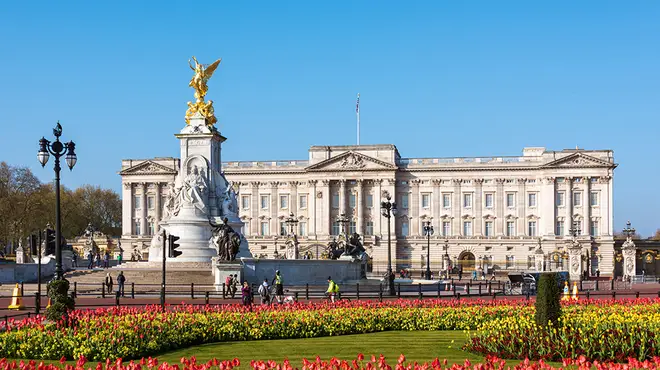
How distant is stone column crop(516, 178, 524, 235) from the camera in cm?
11131

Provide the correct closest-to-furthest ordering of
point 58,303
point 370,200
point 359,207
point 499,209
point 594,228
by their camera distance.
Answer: point 58,303 < point 594,228 < point 499,209 < point 359,207 < point 370,200

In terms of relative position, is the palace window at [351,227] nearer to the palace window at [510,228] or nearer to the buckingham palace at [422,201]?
the buckingham palace at [422,201]

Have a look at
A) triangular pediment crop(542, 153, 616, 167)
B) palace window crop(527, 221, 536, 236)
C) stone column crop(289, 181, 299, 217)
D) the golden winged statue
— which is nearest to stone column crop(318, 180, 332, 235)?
stone column crop(289, 181, 299, 217)

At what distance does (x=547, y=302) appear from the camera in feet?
61.5

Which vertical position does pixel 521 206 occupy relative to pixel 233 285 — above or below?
above

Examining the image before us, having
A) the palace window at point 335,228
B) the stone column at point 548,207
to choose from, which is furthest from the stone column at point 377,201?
the stone column at point 548,207

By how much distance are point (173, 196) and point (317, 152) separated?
2469 inches

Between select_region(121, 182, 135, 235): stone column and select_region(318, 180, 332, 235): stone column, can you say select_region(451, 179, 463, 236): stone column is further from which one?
select_region(121, 182, 135, 235): stone column

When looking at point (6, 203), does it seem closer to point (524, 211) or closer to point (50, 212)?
point (50, 212)

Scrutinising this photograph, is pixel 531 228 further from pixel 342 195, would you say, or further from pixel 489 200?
pixel 342 195

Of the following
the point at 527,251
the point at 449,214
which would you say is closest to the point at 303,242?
the point at 449,214

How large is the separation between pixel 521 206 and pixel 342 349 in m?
95.1

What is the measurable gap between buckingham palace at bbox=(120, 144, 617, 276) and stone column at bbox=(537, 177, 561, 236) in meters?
0.13

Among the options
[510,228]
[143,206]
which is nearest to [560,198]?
[510,228]
